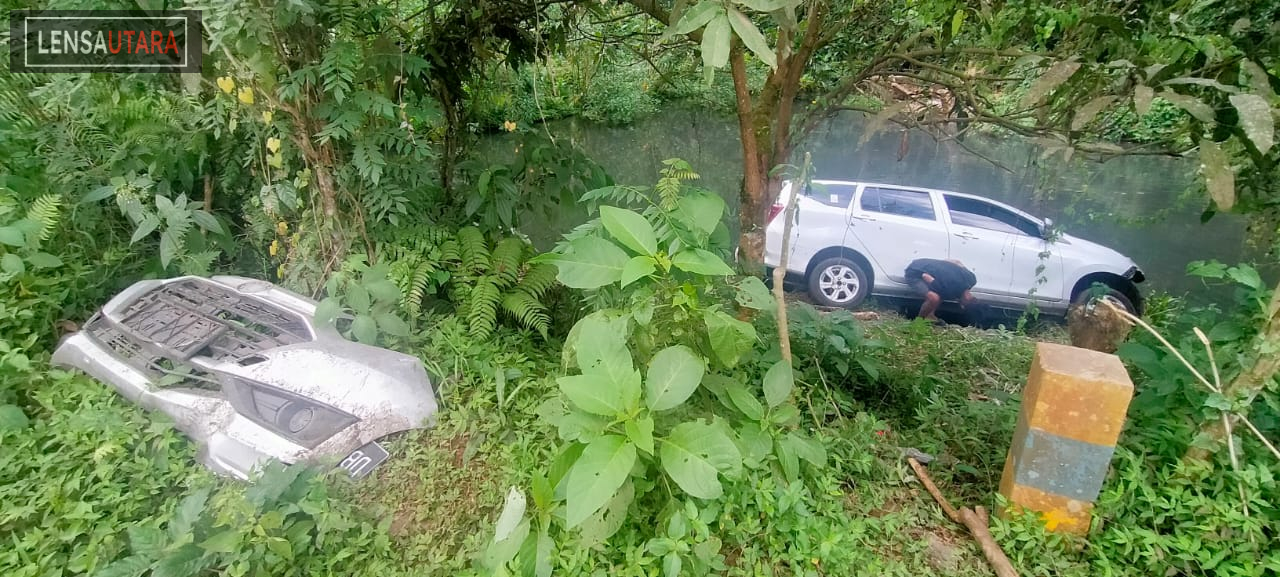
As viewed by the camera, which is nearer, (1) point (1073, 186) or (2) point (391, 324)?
(2) point (391, 324)

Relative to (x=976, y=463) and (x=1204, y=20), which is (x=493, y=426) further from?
(x=1204, y=20)

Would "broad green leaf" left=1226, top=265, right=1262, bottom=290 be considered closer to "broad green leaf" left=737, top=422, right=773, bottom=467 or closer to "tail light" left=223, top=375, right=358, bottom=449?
"broad green leaf" left=737, top=422, right=773, bottom=467

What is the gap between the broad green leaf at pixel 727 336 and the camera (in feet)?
4.99

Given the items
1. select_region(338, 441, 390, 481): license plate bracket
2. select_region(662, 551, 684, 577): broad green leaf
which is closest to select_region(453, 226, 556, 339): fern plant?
select_region(338, 441, 390, 481): license plate bracket

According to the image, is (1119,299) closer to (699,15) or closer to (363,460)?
(699,15)

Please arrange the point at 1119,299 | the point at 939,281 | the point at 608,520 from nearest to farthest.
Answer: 1. the point at 608,520
2. the point at 1119,299
3. the point at 939,281

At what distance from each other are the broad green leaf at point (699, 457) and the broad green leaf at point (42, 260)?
2424 mm

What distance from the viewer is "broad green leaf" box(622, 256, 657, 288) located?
4.74 feet

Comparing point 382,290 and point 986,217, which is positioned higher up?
point 986,217

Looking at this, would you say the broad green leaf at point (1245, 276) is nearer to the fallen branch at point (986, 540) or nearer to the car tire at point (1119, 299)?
the fallen branch at point (986, 540)

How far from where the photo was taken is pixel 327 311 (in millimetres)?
2107

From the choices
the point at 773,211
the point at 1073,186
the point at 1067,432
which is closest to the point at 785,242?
the point at 1067,432

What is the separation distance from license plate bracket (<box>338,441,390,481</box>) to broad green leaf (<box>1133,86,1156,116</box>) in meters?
2.36

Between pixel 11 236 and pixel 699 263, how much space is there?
7.89 ft
